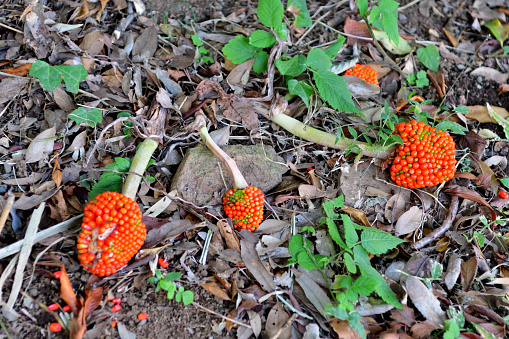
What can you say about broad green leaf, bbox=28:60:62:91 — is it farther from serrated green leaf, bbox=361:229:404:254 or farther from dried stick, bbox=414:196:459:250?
dried stick, bbox=414:196:459:250

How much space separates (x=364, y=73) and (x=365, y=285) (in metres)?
1.74

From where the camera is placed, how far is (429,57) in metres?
3.46

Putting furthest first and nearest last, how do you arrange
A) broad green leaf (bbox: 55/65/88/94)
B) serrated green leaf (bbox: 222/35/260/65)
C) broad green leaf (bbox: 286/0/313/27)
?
broad green leaf (bbox: 286/0/313/27) < serrated green leaf (bbox: 222/35/260/65) < broad green leaf (bbox: 55/65/88/94)

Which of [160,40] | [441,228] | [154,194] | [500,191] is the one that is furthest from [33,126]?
[500,191]

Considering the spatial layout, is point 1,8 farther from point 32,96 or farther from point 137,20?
point 137,20

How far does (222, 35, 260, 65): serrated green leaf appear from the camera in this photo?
294 cm

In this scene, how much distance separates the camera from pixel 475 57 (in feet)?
12.0

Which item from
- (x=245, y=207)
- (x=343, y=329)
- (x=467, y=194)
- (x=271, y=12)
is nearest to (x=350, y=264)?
(x=343, y=329)

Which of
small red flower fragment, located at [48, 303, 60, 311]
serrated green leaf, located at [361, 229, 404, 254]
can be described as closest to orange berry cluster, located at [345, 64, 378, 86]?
serrated green leaf, located at [361, 229, 404, 254]

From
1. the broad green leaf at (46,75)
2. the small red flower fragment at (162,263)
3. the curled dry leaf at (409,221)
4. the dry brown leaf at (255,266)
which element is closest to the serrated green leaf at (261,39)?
the broad green leaf at (46,75)

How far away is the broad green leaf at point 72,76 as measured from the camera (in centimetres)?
246

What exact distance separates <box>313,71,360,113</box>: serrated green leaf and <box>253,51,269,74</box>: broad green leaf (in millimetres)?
476

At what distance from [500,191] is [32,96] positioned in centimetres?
347

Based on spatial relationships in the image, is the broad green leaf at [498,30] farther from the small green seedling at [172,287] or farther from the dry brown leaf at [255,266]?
the small green seedling at [172,287]
